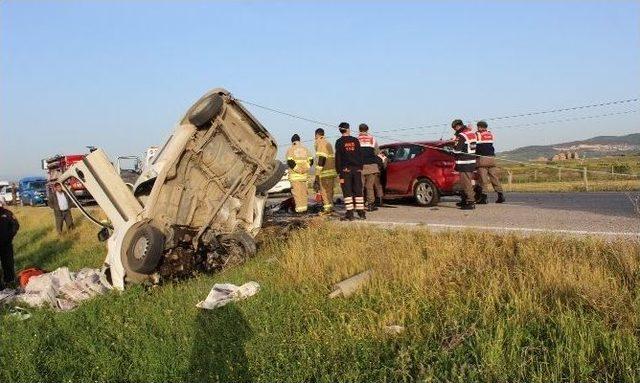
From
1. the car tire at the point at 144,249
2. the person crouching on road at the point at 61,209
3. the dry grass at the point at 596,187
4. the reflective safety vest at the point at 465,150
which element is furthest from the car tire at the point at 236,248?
the dry grass at the point at 596,187

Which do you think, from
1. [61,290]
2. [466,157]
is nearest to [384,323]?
[61,290]

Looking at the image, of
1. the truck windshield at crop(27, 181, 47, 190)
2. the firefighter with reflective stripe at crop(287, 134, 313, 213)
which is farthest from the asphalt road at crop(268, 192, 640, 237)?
the truck windshield at crop(27, 181, 47, 190)

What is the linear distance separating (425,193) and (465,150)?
1874mm

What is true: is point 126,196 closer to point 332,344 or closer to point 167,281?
point 167,281

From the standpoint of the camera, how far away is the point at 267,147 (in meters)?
Result: 8.14

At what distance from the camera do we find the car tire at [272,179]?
26.9 feet

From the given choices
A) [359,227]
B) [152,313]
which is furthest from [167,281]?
[359,227]

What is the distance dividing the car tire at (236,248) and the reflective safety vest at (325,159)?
4.77 m

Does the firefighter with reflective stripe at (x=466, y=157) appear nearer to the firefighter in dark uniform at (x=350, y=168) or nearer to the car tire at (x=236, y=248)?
the firefighter in dark uniform at (x=350, y=168)

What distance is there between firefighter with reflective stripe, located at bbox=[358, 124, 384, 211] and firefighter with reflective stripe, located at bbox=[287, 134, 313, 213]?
1.30 metres

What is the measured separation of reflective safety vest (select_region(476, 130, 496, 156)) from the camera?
11969 mm

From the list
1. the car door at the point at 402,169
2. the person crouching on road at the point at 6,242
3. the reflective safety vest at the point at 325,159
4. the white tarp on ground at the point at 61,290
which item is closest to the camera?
the white tarp on ground at the point at 61,290

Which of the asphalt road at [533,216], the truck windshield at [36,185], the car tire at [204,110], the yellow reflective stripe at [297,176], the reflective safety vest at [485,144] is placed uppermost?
the car tire at [204,110]

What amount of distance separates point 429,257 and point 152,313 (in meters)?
2.97
